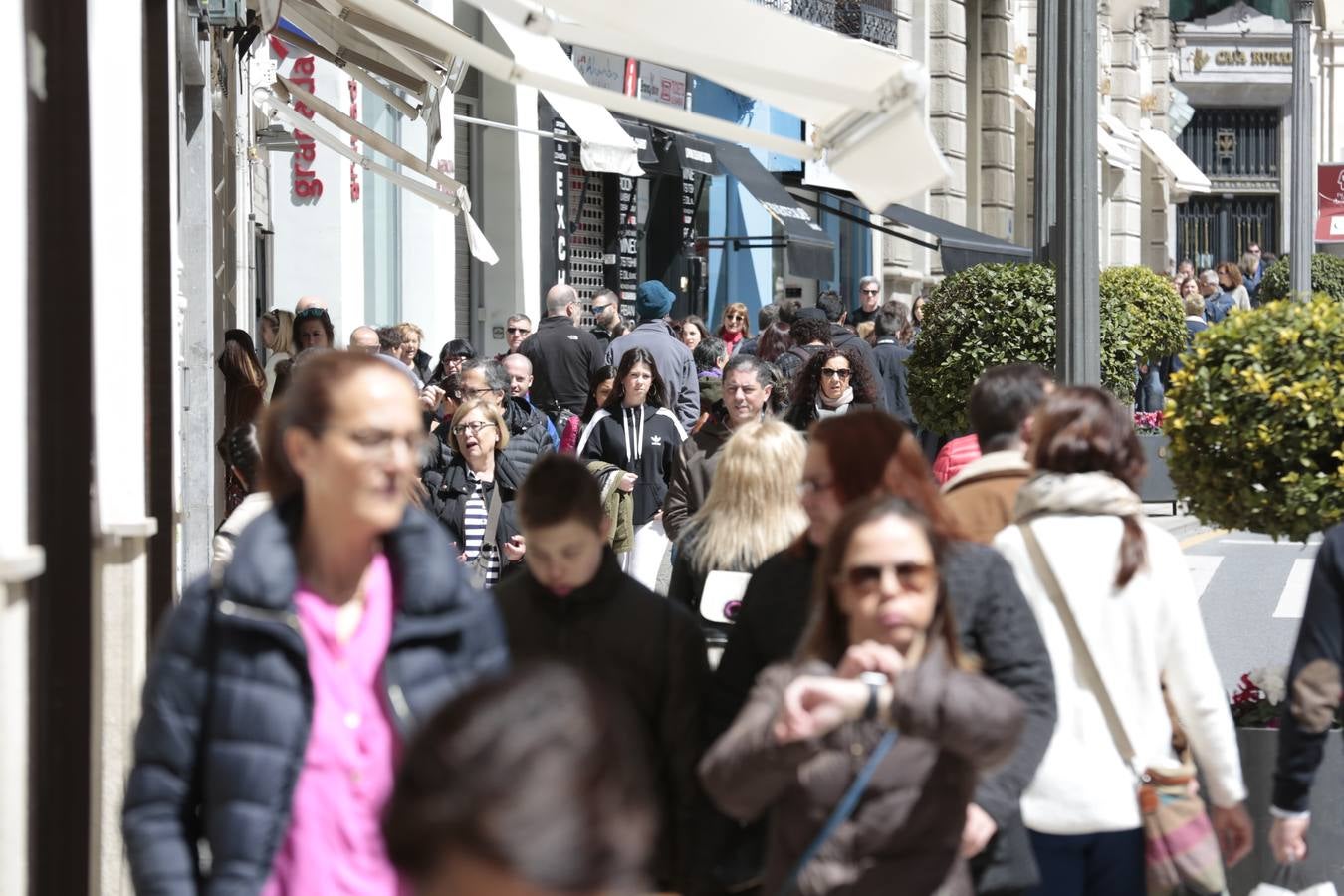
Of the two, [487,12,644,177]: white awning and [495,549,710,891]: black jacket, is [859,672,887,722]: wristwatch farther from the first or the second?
[487,12,644,177]: white awning

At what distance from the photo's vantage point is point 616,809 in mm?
1620

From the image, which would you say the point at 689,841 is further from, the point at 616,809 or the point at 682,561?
the point at 616,809

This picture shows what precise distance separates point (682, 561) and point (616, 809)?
14.0ft

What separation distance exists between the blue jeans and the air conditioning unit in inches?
251

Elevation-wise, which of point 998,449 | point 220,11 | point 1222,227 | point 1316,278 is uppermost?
point 1222,227

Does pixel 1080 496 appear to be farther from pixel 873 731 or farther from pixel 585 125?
pixel 585 125

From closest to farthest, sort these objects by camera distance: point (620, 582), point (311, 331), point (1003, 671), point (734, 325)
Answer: point (1003, 671)
point (620, 582)
point (311, 331)
point (734, 325)

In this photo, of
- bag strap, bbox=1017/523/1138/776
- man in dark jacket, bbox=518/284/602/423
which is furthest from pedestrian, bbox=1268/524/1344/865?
man in dark jacket, bbox=518/284/602/423

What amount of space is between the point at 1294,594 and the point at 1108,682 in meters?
10.1

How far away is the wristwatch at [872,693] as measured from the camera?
3.51 metres

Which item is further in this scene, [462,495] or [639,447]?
[639,447]

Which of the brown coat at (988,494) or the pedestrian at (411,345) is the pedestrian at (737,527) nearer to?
the brown coat at (988,494)

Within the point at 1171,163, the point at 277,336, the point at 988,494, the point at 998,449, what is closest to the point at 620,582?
the point at 988,494

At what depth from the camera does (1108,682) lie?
4.64 metres
